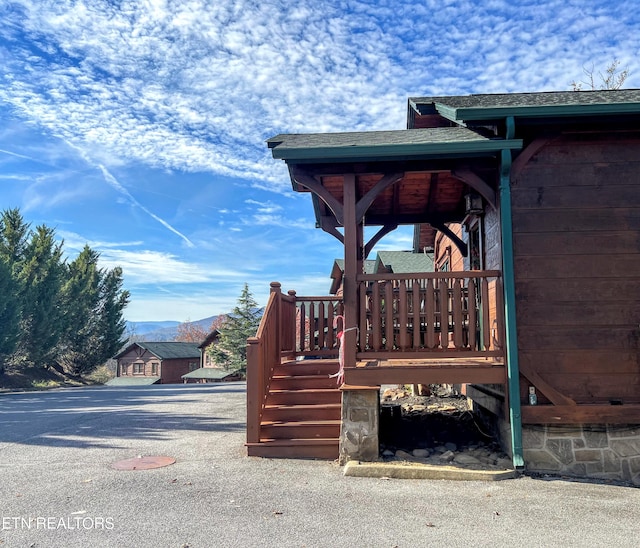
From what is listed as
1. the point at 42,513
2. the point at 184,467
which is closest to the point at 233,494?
the point at 184,467

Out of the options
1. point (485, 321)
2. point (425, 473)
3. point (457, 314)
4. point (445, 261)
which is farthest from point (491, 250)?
point (445, 261)

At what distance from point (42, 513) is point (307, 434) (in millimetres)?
2852

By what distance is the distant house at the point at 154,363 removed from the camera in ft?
147

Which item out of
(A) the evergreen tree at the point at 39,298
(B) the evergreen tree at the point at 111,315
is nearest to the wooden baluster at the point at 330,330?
(A) the evergreen tree at the point at 39,298

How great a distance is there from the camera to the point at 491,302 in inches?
273

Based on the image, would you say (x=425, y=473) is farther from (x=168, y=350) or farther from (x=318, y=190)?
(x=168, y=350)

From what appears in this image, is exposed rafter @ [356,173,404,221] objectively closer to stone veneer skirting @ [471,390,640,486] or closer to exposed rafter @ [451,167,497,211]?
exposed rafter @ [451,167,497,211]

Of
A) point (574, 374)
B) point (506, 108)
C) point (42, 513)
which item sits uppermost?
point (506, 108)

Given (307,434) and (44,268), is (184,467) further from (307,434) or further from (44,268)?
(44,268)

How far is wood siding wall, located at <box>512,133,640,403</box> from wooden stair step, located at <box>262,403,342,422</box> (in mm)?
2177

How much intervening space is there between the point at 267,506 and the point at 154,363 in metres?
43.5

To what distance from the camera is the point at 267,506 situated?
13.8ft

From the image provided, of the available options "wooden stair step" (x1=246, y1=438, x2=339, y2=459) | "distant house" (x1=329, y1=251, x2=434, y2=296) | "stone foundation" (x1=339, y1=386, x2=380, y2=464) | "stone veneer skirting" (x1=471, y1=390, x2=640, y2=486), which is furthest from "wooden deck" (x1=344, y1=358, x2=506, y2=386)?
"distant house" (x1=329, y1=251, x2=434, y2=296)

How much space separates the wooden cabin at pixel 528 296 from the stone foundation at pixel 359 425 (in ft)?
0.05
